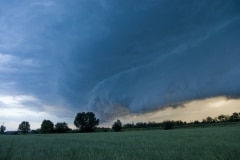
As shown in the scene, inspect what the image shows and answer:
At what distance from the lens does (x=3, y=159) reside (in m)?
12.1

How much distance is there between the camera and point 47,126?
6457 inches

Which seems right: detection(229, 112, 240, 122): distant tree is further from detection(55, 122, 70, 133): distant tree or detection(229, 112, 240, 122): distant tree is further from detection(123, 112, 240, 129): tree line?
detection(55, 122, 70, 133): distant tree

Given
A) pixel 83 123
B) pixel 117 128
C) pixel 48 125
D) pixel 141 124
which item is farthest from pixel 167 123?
pixel 48 125

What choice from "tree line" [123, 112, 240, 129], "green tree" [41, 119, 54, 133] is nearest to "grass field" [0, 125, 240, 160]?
"tree line" [123, 112, 240, 129]

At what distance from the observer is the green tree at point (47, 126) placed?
516ft

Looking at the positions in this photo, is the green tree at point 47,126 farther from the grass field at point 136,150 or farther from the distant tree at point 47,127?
the grass field at point 136,150

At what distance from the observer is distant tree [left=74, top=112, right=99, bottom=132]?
16700 cm

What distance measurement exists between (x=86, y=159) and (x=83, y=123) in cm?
16017

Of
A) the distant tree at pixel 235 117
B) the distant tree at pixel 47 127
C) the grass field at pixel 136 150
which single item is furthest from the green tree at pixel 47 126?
the grass field at pixel 136 150

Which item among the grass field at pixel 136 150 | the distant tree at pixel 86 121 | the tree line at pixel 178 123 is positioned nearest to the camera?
the grass field at pixel 136 150

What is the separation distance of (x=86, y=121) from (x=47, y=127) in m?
23.4

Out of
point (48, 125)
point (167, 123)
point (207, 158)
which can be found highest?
point (48, 125)

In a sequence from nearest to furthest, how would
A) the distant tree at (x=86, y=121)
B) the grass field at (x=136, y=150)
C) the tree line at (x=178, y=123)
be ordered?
the grass field at (x=136, y=150) < the tree line at (x=178, y=123) < the distant tree at (x=86, y=121)

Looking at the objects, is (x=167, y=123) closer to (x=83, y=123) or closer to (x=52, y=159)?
(x=83, y=123)
